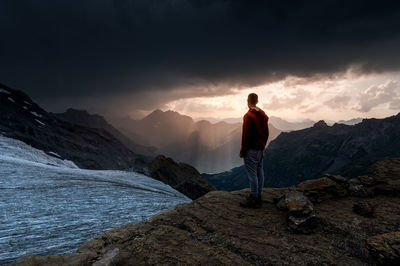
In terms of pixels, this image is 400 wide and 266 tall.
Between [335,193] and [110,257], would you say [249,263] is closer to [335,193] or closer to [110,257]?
[110,257]

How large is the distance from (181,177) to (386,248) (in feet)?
175

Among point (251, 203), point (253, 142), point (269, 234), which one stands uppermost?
point (253, 142)

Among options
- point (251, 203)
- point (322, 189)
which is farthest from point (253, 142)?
point (322, 189)

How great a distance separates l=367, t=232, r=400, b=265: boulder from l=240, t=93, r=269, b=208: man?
12.9ft

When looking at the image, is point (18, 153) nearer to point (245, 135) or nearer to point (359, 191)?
point (245, 135)

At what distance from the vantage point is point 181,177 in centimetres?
5716

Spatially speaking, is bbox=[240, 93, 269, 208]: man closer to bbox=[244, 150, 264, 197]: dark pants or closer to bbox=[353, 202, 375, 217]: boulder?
bbox=[244, 150, 264, 197]: dark pants

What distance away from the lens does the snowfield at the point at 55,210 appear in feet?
26.3

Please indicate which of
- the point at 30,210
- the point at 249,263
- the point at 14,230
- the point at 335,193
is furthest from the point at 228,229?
the point at 30,210

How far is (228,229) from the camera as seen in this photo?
23.2 feet

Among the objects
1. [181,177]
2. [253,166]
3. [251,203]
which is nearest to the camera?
[251,203]

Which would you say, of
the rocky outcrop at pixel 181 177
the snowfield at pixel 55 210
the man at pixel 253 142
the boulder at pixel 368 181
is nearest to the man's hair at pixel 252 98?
the man at pixel 253 142

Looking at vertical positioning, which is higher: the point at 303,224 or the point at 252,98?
the point at 252,98

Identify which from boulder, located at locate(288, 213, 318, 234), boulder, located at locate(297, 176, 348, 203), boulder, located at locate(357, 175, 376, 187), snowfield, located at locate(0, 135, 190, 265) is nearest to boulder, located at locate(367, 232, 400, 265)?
boulder, located at locate(288, 213, 318, 234)
